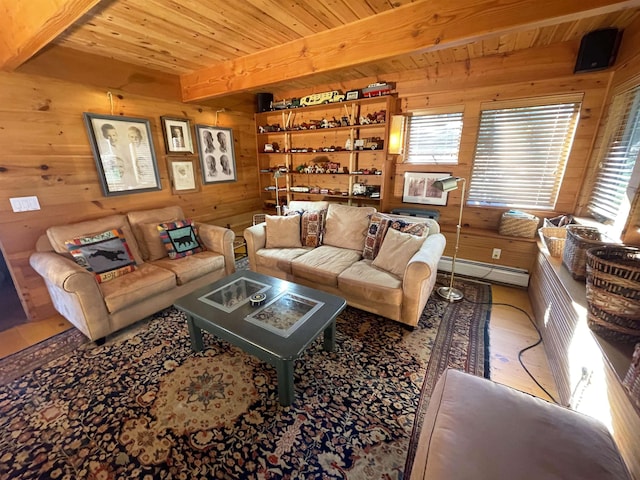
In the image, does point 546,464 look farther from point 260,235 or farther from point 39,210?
point 39,210

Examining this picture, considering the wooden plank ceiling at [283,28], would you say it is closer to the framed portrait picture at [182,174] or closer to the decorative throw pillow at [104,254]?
the framed portrait picture at [182,174]

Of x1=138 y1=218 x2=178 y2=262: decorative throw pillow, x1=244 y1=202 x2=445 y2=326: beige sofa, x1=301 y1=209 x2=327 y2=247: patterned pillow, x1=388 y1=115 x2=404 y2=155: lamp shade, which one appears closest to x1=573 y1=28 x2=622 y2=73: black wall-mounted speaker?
x1=388 y1=115 x2=404 y2=155: lamp shade

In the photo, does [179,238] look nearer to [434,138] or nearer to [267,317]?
[267,317]

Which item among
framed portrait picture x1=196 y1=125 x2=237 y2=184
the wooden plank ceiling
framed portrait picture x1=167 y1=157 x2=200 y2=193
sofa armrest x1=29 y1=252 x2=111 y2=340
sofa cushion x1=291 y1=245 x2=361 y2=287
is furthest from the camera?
framed portrait picture x1=196 y1=125 x2=237 y2=184

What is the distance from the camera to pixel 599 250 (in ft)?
4.70

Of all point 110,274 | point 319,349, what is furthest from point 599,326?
point 110,274

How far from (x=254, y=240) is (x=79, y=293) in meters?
1.48

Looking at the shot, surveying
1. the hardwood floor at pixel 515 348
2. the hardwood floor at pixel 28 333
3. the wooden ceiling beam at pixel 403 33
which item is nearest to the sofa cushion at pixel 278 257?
the wooden ceiling beam at pixel 403 33

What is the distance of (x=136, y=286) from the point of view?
6.99 ft

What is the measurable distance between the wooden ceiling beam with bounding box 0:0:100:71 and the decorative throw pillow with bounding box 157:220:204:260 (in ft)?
4.96

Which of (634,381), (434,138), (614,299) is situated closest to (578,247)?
(614,299)

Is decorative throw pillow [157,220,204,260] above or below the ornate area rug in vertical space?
above

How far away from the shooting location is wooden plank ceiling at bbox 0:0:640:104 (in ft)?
4.61

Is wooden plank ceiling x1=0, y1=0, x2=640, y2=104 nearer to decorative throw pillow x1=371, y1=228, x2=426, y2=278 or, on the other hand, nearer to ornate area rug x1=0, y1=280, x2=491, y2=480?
decorative throw pillow x1=371, y1=228, x2=426, y2=278
